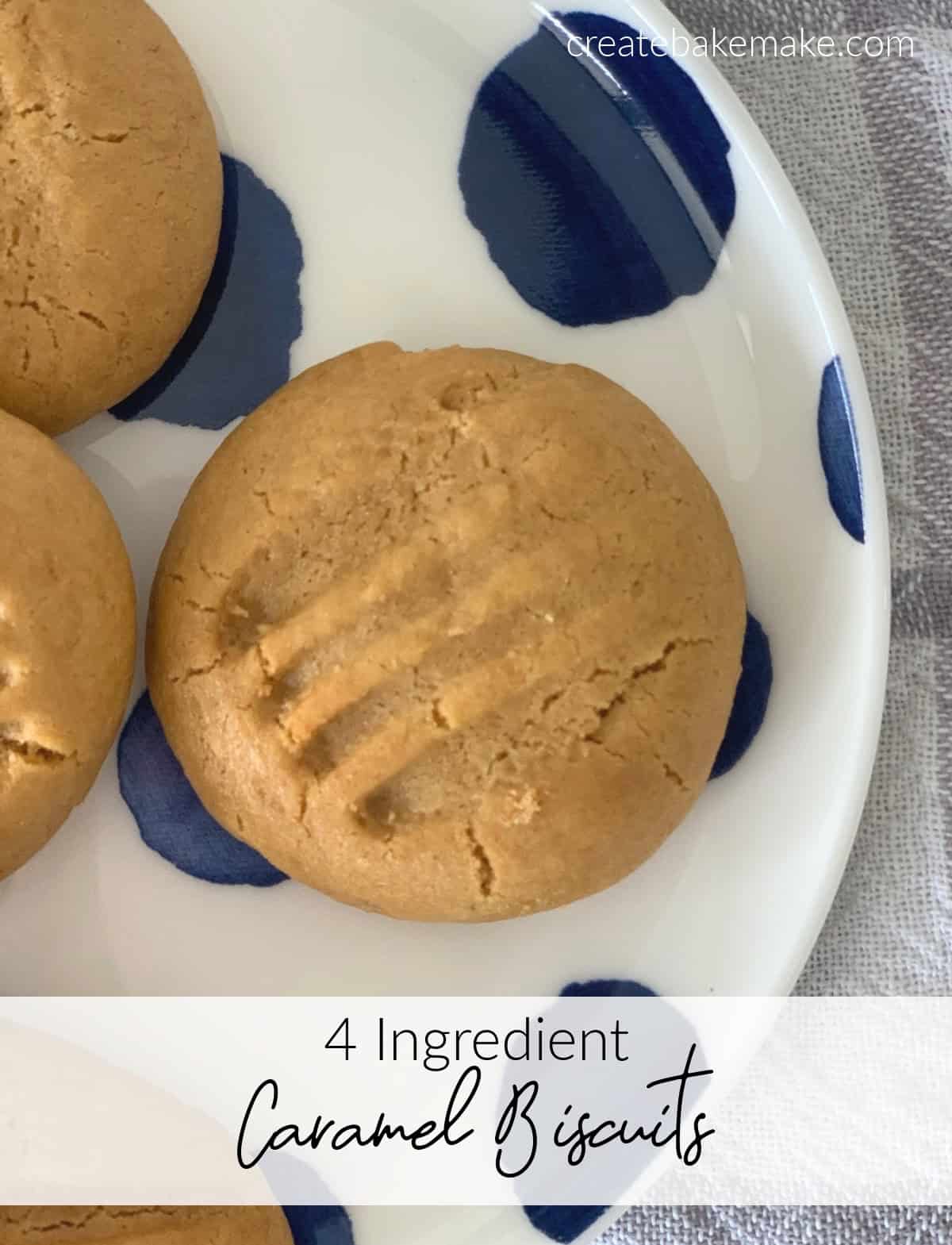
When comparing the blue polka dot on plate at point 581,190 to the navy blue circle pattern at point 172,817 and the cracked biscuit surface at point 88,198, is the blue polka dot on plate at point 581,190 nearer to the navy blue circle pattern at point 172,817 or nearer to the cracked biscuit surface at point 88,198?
the cracked biscuit surface at point 88,198

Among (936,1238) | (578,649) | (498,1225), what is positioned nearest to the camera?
(578,649)

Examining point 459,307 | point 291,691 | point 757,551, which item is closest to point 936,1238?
point 757,551

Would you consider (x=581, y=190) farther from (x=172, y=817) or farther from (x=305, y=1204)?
(x=305, y=1204)

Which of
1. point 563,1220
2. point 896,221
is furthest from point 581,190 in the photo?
point 563,1220

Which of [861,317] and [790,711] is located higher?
[861,317]

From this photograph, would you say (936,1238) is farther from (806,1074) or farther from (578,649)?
(578,649)

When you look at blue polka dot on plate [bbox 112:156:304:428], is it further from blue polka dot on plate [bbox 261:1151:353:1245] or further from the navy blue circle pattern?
blue polka dot on plate [bbox 261:1151:353:1245]

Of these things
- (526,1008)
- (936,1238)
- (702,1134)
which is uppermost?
(526,1008)

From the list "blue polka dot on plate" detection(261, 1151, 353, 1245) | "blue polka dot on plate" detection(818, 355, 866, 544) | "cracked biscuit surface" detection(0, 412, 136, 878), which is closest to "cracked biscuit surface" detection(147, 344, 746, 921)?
"cracked biscuit surface" detection(0, 412, 136, 878)
